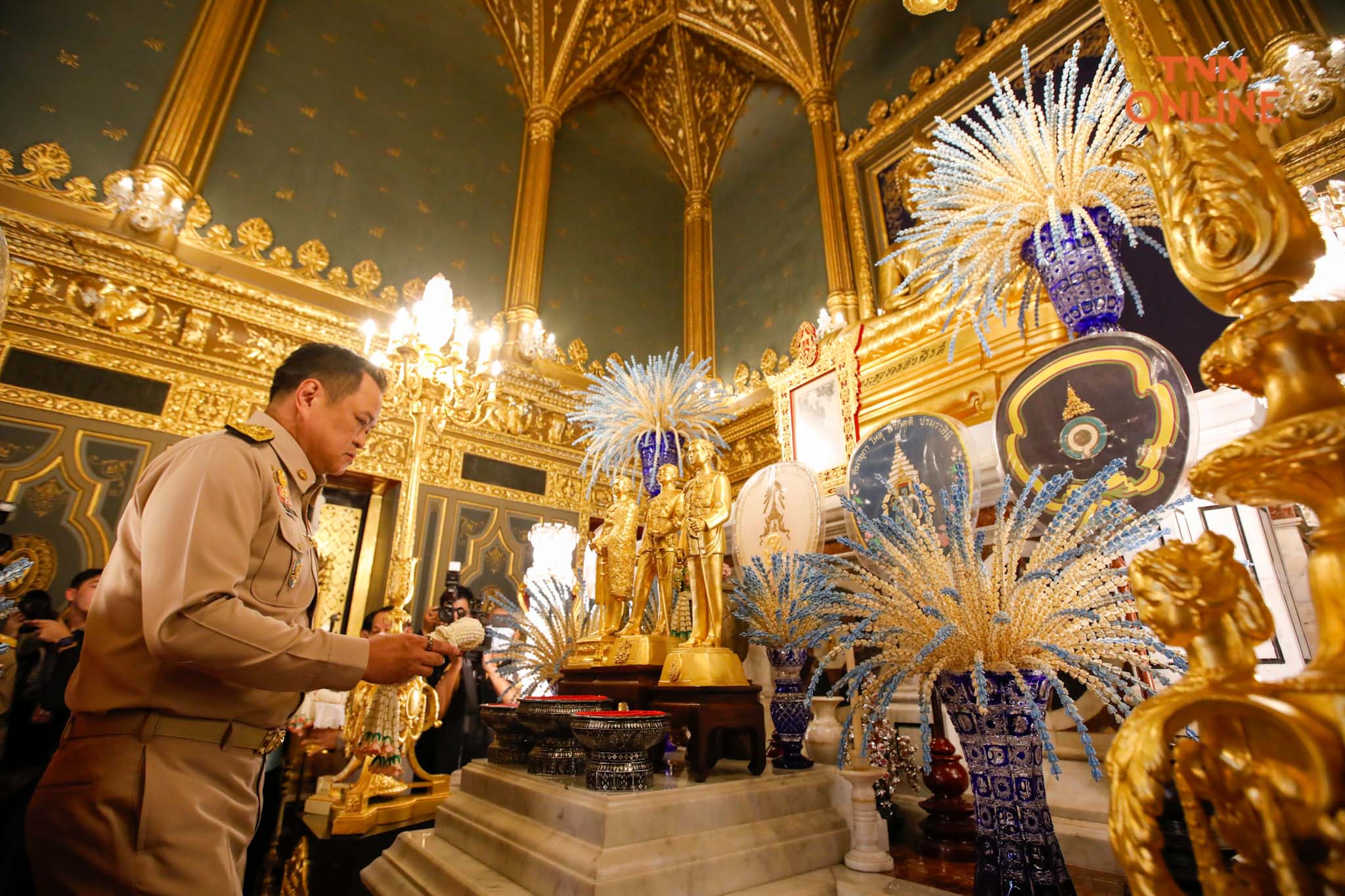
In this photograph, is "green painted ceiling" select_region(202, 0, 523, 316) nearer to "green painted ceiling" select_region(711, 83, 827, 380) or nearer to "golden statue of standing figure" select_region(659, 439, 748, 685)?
"green painted ceiling" select_region(711, 83, 827, 380)

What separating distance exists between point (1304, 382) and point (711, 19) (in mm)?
9494

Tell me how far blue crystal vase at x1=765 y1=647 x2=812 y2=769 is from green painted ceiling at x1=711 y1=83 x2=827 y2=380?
17.2 ft

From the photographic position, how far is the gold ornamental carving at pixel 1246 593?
1.24 ft

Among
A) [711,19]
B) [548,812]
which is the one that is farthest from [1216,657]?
[711,19]

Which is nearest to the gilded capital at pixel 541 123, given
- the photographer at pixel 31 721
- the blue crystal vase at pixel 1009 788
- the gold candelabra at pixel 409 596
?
the gold candelabra at pixel 409 596

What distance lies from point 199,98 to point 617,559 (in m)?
5.87

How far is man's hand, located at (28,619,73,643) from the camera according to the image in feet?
8.06

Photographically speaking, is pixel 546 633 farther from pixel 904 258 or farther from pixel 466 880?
pixel 904 258

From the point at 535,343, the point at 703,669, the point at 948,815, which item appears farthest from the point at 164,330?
the point at 948,815

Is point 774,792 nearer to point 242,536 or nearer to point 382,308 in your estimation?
point 242,536

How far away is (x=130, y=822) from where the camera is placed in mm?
954

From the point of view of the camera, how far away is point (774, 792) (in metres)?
1.55

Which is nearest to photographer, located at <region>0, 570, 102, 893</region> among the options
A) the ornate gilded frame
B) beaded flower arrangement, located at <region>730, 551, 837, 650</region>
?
beaded flower arrangement, located at <region>730, 551, 837, 650</region>

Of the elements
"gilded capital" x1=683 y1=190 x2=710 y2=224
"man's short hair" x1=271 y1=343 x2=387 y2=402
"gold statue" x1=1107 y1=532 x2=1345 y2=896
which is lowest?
"gold statue" x1=1107 y1=532 x2=1345 y2=896
